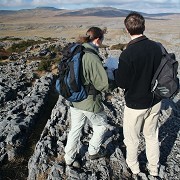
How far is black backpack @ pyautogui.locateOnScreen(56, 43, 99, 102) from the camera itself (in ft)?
17.3

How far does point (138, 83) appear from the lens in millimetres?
5379

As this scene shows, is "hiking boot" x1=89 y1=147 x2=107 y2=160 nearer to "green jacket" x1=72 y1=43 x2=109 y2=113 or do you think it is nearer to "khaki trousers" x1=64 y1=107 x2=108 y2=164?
"khaki trousers" x1=64 y1=107 x2=108 y2=164

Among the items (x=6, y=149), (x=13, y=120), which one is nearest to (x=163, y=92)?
(x=6, y=149)

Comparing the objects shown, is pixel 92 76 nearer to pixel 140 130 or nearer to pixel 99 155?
pixel 140 130

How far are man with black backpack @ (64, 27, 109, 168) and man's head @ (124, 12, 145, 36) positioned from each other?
65 cm

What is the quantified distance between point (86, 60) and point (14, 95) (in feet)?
30.5

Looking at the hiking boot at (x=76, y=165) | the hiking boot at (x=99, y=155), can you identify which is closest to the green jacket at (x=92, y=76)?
the hiking boot at (x=99, y=155)

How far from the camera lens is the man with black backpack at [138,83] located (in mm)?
5094

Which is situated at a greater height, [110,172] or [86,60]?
[86,60]

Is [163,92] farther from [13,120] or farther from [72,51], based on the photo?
[13,120]

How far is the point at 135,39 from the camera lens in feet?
16.9

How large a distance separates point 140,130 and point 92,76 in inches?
64.9

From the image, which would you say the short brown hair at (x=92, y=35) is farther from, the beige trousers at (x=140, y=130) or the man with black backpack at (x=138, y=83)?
the beige trousers at (x=140, y=130)

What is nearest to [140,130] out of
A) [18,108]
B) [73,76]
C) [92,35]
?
[73,76]
